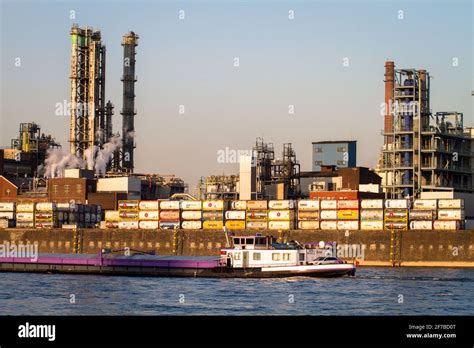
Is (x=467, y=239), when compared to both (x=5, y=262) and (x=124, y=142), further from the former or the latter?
(x=124, y=142)

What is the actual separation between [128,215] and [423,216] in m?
47.0

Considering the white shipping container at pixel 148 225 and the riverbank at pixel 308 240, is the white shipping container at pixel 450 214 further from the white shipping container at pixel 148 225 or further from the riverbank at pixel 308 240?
the white shipping container at pixel 148 225

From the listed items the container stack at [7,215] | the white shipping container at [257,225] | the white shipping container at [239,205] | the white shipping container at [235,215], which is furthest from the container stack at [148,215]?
the container stack at [7,215]

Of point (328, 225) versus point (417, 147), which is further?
point (417, 147)

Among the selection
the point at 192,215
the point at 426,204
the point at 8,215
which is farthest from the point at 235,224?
the point at 8,215

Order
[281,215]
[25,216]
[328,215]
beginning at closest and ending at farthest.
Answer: [328,215]
[281,215]
[25,216]

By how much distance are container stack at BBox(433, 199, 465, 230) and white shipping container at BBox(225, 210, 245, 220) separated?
95.2 ft

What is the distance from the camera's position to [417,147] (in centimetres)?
15838

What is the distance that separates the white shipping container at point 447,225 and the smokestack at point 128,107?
3019 inches

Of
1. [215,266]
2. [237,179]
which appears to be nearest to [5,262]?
[215,266]

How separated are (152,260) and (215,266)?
27.8ft

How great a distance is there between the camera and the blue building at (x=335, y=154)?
17975cm

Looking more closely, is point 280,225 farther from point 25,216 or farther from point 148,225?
point 25,216

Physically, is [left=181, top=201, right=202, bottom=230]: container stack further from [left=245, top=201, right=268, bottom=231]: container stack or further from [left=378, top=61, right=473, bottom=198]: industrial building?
[left=378, top=61, right=473, bottom=198]: industrial building
